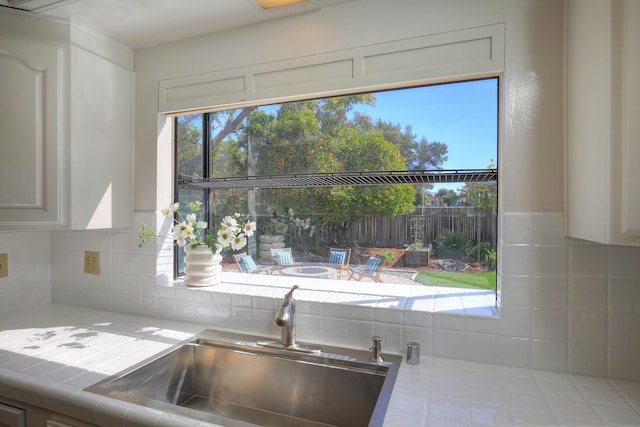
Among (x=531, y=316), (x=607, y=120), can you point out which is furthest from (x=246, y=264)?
(x=607, y=120)

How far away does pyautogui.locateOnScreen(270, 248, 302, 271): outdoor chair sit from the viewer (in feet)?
5.46

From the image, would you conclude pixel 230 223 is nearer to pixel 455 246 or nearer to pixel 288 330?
pixel 288 330

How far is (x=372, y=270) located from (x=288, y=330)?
1.53ft

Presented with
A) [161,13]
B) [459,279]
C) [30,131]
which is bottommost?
[459,279]

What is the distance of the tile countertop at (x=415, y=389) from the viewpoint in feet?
2.85

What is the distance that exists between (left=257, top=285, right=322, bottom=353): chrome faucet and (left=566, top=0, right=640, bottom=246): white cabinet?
973mm

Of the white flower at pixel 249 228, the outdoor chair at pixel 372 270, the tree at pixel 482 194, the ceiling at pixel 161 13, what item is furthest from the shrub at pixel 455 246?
the ceiling at pixel 161 13

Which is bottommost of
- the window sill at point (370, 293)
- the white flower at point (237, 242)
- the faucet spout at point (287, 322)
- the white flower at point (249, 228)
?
the faucet spout at point (287, 322)

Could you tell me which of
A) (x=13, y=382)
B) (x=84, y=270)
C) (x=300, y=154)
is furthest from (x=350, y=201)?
(x=84, y=270)

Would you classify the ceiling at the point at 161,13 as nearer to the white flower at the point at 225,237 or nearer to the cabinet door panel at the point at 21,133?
the cabinet door panel at the point at 21,133

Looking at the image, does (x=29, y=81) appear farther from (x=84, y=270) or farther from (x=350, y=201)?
(x=350, y=201)

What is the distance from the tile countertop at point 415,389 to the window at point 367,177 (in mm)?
403

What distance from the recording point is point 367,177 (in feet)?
4.53

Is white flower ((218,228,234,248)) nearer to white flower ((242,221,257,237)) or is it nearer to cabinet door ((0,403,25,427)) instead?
white flower ((242,221,257,237))
